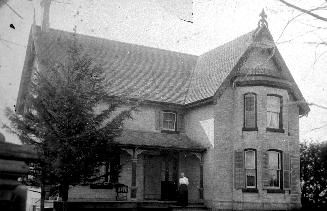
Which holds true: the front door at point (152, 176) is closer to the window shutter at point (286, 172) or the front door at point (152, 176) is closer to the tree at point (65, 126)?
the window shutter at point (286, 172)

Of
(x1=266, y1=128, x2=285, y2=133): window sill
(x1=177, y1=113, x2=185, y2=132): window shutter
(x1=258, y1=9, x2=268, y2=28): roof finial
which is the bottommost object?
(x1=266, y1=128, x2=285, y2=133): window sill

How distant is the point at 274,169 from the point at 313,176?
4.00 m

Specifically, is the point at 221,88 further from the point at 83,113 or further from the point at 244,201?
the point at 83,113

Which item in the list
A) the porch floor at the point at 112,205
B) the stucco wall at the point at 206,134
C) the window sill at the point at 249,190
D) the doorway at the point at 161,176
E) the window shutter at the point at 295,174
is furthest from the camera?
the window shutter at the point at 295,174

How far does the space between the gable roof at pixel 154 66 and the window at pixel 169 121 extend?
0.91 meters

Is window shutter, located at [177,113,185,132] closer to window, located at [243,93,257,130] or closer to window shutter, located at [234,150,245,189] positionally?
window, located at [243,93,257,130]

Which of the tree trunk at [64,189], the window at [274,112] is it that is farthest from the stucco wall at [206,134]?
the tree trunk at [64,189]

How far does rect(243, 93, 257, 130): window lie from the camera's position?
23.6 meters

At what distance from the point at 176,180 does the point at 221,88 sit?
5998 mm

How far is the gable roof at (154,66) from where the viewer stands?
24391mm

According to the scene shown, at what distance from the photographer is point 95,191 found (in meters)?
22.4

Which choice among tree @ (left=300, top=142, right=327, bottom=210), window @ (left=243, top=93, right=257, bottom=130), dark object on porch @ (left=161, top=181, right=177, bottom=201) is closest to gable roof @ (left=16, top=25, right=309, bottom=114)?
window @ (left=243, top=93, right=257, bottom=130)

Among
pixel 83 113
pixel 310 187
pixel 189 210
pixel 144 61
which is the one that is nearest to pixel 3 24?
pixel 83 113

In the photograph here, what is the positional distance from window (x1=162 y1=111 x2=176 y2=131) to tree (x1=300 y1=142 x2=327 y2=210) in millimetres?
8479
